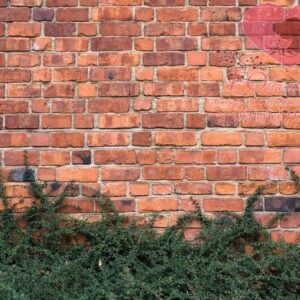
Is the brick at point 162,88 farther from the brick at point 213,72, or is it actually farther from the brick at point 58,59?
the brick at point 58,59

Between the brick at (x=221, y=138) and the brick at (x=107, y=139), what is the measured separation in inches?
18.5

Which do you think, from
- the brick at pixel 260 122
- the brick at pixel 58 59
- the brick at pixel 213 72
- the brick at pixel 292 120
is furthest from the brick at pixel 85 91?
the brick at pixel 292 120

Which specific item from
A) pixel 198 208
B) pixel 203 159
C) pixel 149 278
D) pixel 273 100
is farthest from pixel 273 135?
pixel 149 278

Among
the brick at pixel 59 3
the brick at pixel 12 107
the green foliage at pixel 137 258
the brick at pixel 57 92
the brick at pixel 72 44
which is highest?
the brick at pixel 59 3

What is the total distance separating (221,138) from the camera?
9.80 feet

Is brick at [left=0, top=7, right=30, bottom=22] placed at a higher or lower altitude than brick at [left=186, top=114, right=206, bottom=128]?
higher

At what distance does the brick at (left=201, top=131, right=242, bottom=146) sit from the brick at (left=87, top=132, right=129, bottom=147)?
0.47 meters

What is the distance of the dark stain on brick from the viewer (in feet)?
9.78

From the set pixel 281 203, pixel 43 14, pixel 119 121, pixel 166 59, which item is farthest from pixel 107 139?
pixel 281 203

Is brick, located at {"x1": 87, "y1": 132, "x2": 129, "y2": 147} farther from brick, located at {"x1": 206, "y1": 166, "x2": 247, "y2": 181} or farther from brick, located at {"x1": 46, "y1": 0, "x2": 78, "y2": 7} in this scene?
brick, located at {"x1": 46, "y1": 0, "x2": 78, "y2": 7}

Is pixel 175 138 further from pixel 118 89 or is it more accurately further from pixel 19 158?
pixel 19 158

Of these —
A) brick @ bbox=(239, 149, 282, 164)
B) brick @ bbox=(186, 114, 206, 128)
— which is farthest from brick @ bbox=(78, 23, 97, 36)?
brick @ bbox=(239, 149, 282, 164)

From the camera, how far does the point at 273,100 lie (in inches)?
118

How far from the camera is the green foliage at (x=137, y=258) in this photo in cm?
265
